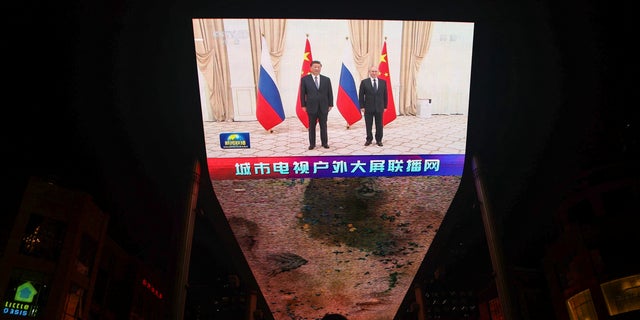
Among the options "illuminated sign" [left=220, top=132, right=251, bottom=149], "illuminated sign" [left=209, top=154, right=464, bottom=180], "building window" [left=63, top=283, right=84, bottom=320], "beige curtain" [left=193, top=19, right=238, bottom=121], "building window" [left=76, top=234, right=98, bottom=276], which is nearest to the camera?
"beige curtain" [left=193, top=19, right=238, bottom=121]

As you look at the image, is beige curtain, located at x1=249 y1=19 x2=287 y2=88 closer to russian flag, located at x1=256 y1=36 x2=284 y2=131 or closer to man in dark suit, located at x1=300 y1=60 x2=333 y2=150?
russian flag, located at x1=256 y1=36 x2=284 y2=131

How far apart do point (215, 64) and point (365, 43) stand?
1781 millimetres

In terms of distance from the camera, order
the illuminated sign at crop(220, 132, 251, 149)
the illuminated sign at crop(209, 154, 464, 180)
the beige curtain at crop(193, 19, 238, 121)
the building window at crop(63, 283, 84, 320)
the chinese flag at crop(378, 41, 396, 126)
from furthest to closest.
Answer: the building window at crop(63, 283, 84, 320) → the illuminated sign at crop(209, 154, 464, 180) → the illuminated sign at crop(220, 132, 251, 149) → the chinese flag at crop(378, 41, 396, 126) → the beige curtain at crop(193, 19, 238, 121)

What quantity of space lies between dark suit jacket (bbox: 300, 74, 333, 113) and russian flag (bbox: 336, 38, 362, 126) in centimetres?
14

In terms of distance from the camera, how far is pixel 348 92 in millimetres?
5125

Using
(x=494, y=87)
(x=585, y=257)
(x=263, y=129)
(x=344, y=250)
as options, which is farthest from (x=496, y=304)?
(x=263, y=129)

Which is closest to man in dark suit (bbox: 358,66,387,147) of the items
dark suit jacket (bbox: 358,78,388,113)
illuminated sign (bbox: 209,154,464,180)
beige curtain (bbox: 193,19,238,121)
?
dark suit jacket (bbox: 358,78,388,113)

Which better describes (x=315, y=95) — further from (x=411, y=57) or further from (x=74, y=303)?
(x=74, y=303)

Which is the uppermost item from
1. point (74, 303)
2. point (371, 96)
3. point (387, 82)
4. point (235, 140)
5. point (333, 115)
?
point (387, 82)

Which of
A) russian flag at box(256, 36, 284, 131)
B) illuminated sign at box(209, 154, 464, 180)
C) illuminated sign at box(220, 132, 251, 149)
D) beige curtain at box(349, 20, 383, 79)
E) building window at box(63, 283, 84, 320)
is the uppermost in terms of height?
beige curtain at box(349, 20, 383, 79)

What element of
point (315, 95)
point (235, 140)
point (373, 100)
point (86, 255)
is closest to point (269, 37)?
point (315, 95)

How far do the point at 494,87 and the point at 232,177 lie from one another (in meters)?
3.59

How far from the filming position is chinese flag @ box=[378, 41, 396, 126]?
4988 millimetres

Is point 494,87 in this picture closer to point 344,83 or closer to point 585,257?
point 344,83
